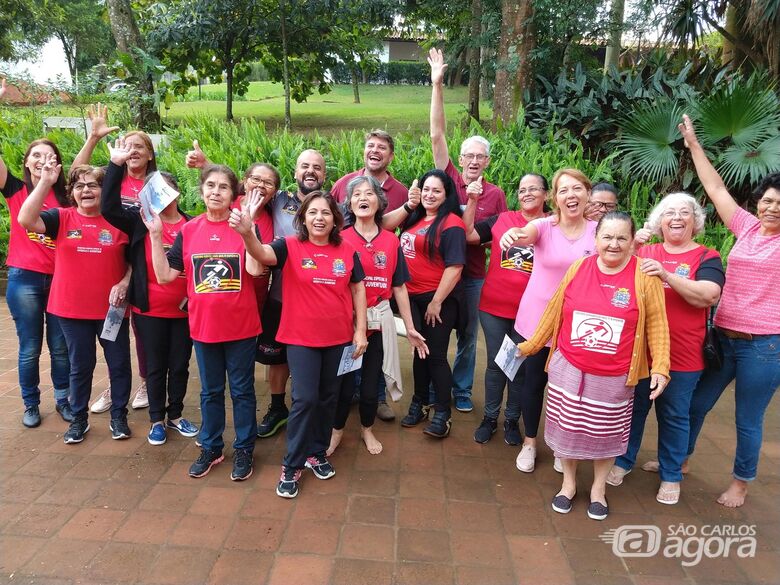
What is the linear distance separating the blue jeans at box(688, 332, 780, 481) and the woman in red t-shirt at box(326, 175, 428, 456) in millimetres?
1683

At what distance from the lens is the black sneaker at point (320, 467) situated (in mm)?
3289

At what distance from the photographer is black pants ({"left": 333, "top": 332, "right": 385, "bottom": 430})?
3451 mm

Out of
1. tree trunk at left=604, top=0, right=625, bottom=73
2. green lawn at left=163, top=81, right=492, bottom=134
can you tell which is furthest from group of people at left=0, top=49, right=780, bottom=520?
green lawn at left=163, top=81, right=492, bottom=134

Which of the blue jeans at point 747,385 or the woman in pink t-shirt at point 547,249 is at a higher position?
the woman in pink t-shirt at point 547,249

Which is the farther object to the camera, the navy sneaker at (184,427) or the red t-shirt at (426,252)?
the navy sneaker at (184,427)

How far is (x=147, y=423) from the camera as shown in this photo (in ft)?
12.7

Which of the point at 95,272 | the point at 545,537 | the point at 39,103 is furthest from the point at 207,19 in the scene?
the point at 545,537

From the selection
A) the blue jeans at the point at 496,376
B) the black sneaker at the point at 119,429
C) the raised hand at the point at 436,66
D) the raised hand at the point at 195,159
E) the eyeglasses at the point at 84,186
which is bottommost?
the black sneaker at the point at 119,429

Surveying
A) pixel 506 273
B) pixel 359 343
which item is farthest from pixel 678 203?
pixel 359 343

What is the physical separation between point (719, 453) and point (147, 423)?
3996 mm

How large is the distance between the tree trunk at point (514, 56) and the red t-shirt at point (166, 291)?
21.0ft

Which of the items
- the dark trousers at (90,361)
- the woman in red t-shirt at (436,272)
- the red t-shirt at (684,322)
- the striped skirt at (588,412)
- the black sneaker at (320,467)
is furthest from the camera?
the woman in red t-shirt at (436,272)

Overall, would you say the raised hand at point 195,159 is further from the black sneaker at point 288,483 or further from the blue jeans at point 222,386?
the black sneaker at point 288,483

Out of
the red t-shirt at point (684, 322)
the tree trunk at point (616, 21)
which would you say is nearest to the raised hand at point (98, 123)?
the red t-shirt at point (684, 322)
